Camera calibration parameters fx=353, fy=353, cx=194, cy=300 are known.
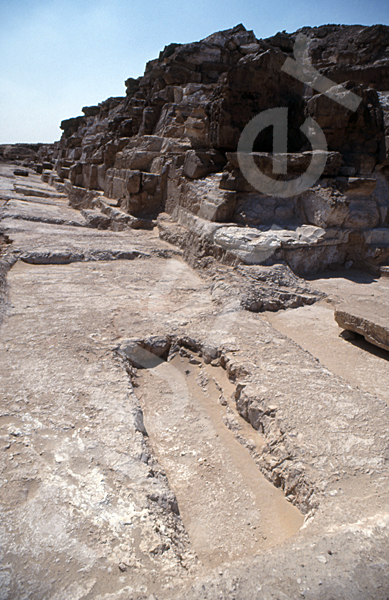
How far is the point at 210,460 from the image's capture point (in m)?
2.03

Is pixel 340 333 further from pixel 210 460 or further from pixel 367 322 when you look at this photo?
pixel 210 460

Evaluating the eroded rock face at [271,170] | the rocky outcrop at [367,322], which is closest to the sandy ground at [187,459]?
the rocky outcrop at [367,322]

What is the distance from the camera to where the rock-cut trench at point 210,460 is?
5.29 ft

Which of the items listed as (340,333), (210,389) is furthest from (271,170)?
(210,389)

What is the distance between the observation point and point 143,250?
5516 mm

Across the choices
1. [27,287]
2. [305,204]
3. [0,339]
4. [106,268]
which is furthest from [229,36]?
[0,339]

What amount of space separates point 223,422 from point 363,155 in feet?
16.1

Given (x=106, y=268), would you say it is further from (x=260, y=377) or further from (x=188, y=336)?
(x=260, y=377)

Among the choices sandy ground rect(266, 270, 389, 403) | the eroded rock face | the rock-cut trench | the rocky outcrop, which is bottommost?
the rock-cut trench

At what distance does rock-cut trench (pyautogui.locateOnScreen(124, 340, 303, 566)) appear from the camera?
1611 mm

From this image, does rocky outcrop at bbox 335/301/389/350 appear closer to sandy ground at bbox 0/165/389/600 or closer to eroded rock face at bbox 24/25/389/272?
sandy ground at bbox 0/165/389/600

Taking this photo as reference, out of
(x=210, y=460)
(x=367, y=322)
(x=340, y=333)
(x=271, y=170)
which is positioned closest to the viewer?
(x=210, y=460)

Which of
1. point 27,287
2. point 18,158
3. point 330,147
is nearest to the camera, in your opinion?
point 27,287

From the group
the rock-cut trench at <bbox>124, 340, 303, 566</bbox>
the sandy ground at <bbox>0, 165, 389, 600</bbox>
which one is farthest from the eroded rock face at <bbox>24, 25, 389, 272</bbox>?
the rock-cut trench at <bbox>124, 340, 303, 566</bbox>
